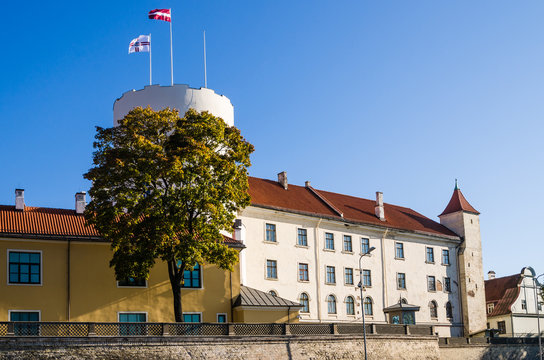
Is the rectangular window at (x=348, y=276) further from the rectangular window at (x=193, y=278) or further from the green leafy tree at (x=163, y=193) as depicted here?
the green leafy tree at (x=163, y=193)

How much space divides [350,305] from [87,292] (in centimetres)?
2497

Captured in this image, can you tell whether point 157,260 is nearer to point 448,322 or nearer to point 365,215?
point 365,215

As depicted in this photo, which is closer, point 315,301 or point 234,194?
point 234,194

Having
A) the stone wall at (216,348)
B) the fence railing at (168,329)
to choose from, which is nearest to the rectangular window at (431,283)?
the stone wall at (216,348)

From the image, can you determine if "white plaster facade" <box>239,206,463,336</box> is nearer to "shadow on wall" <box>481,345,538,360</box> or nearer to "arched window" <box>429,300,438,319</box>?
"arched window" <box>429,300,438,319</box>

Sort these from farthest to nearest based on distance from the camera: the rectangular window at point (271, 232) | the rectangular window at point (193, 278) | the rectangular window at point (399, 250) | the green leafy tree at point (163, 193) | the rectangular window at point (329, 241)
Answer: the rectangular window at point (399, 250) < the rectangular window at point (329, 241) < the rectangular window at point (271, 232) < the rectangular window at point (193, 278) < the green leafy tree at point (163, 193)

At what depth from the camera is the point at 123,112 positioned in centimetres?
4862

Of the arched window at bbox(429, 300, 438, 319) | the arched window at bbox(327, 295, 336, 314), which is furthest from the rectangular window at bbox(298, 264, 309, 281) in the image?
the arched window at bbox(429, 300, 438, 319)

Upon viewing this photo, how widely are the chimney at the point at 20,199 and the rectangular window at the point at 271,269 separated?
61.4ft

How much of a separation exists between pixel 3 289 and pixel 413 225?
127 ft

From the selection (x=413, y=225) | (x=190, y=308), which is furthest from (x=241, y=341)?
(x=413, y=225)

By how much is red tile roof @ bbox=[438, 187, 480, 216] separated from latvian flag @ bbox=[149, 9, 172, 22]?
115 ft

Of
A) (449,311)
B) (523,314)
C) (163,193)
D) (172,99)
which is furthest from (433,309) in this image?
(163,193)

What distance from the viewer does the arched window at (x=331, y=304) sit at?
54656 millimetres
